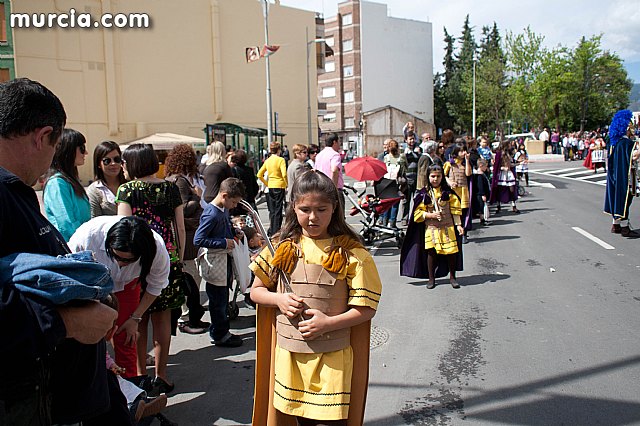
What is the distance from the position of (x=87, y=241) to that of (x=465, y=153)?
28.3 feet

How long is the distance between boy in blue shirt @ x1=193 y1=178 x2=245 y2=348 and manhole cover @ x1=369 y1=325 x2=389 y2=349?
1326 mm

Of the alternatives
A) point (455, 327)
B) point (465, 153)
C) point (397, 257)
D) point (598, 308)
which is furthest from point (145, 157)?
point (465, 153)

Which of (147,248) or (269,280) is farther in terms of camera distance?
(147,248)

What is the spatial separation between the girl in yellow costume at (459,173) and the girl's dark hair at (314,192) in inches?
284

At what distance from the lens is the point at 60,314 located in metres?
1.70

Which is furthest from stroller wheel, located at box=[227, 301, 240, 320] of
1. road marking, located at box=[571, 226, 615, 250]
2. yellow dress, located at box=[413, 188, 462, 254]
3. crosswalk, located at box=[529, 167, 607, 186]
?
crosswalk, located at box=[529, 167, 607, 186]

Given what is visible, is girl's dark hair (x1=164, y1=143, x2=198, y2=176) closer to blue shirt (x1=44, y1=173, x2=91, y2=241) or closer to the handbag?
the handbag

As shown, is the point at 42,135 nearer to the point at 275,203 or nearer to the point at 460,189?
the point at 460,189

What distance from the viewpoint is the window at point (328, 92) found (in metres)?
68.6

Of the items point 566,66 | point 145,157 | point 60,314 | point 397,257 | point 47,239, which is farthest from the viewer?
point 566,66

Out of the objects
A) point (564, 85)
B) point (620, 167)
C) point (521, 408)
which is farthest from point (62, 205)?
point (564, 85)

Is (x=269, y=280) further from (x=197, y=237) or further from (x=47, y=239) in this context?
(x=197, y=237)

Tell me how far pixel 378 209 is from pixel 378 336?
187 inches

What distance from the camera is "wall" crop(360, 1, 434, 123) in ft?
216
